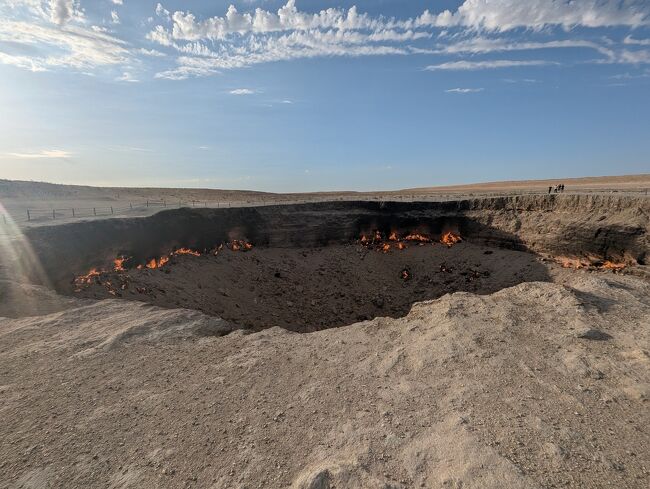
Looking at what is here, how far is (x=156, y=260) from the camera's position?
18266 mm

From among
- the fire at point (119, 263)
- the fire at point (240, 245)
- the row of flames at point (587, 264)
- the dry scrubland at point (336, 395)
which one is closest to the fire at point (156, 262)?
the fire at point (119, 263)

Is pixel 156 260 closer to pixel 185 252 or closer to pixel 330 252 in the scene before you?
pixel 185 252

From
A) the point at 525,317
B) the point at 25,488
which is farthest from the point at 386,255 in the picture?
the point at 25,488

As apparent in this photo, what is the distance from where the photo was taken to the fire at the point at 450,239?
2547cm

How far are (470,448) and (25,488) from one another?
5691mm

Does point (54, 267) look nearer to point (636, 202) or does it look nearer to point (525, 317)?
point (525, 317)

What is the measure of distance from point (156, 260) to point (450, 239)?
18.2 m

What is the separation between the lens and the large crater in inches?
624

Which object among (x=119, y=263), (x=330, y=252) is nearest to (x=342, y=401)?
(x=119, y=263)

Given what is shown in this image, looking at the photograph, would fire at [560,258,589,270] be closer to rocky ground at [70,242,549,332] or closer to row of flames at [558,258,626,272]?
row of flames at [558,258,626,272]

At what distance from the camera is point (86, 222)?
16.9m

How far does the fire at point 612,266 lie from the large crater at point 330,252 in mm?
332

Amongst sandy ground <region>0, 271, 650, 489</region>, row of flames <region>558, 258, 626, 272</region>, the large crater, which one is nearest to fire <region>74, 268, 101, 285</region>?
the large crater

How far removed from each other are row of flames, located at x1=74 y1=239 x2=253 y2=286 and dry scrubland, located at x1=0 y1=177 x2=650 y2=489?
2.08m
